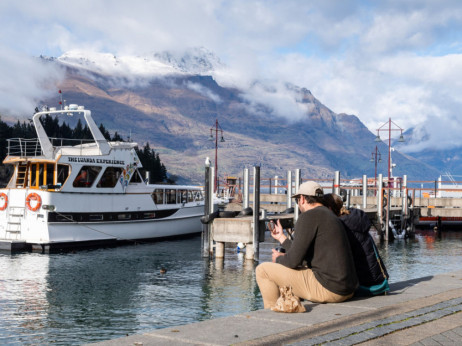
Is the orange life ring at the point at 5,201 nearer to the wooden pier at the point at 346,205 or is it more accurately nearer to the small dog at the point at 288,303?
the wooden pier at the point at 346,205

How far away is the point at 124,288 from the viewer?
19.6m

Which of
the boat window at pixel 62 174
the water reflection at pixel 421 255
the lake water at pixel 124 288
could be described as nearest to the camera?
the lake water at pixel 124 288

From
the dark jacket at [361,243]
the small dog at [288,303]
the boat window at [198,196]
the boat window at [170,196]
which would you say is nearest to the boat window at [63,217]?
the boat window at [170,196]

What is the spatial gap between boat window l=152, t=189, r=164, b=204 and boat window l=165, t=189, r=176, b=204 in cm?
46

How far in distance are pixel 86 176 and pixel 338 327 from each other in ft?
84.6

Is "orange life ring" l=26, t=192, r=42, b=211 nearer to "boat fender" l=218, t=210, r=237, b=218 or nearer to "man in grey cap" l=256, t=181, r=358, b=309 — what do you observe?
"boat fender" l=218, t=210, r=237, b=218

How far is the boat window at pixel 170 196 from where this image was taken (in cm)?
3588

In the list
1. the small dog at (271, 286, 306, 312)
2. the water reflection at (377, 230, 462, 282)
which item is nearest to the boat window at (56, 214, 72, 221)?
the water reflection at (377, 230, 462, 282)

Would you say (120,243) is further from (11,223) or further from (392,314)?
(392,314)

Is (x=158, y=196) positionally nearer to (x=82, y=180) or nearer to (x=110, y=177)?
(x=110, y=177)

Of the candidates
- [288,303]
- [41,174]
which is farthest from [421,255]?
[288,303]

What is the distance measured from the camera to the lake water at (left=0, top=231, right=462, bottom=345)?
546 inches

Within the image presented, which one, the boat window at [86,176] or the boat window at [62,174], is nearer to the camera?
the boat window at [62,174]

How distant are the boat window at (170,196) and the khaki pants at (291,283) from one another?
1116 inches
